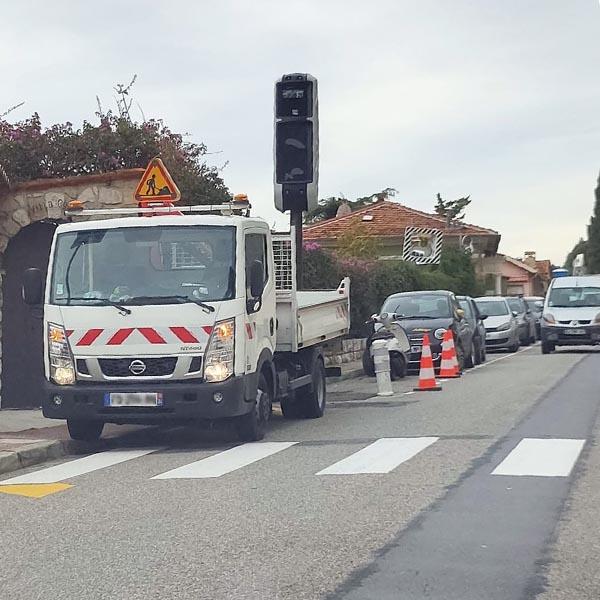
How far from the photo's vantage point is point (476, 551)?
6.93m

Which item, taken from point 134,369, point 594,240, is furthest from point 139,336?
point 594,240

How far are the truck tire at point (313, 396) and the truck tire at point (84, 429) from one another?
303 cm

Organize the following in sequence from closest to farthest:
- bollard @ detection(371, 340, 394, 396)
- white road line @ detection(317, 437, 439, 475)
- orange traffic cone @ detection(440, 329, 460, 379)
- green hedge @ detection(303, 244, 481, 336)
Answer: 1. white road line @ detection(317, 437, 439, 475)
2. bollard @ detection(371, 340, 394, 396)
3. orange traffic cone @ detection(440, 329, 460, 379)
4. green hedge @ detection(303, 244, 481, 336)

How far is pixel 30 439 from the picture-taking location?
1260 centimetres

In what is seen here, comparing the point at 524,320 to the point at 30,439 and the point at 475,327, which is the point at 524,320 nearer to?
the point at 475,327

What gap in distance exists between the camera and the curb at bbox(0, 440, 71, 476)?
1120cm

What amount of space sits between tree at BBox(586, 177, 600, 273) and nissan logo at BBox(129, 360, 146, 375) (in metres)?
109

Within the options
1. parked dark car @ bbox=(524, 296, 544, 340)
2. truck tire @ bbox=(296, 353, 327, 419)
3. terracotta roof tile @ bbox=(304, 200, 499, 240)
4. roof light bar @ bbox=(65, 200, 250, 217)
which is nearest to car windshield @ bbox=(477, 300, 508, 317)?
parked dark car @ bbox=(524, 296, 544, 340)

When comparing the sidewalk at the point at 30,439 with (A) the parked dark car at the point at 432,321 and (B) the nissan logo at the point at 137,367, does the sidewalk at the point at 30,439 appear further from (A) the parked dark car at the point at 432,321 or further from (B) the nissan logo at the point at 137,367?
(A) the parked dark car at the point at 432,321

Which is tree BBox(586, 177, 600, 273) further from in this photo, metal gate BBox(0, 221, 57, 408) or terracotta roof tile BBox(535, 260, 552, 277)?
metal gate BBox(0, 221, 57, 408)

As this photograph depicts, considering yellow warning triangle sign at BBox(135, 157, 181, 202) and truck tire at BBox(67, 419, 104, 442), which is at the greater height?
yellow warning triangle sign at BBox(135, 157, 181, 202)

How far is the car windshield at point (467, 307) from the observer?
2605cm

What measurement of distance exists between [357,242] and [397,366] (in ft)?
66.9

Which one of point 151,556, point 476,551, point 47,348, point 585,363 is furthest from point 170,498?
point 585,363
